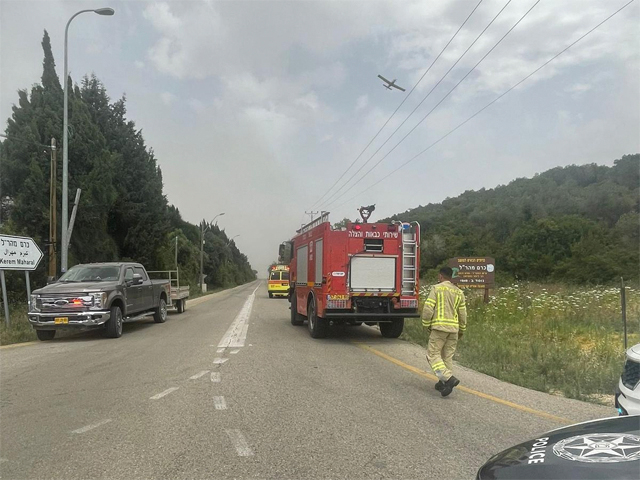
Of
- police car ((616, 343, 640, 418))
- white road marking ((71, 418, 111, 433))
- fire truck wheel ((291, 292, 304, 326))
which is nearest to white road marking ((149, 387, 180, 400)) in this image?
white road marking ((71, 418, 111, 433))

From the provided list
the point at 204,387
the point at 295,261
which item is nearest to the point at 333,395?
the point at 204,387

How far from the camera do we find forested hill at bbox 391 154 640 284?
4778cm

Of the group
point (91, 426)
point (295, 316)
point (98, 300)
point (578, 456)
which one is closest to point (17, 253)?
point (98, 300)

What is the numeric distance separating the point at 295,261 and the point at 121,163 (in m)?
21.0

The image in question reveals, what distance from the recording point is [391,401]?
668 centimetres

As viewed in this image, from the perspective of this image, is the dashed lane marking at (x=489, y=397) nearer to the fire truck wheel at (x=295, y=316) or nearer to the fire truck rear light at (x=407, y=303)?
the fire truck rear light at (x=407, y=303)

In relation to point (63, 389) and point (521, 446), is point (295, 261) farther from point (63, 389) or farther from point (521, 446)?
point (521, 446)

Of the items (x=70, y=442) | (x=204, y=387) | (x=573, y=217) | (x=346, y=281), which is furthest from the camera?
(x=573, y=217)

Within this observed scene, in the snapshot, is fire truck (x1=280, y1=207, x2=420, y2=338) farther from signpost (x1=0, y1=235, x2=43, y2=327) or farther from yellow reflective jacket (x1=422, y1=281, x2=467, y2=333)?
signpost (x1=0, y1=235, x2=43, y2=327)

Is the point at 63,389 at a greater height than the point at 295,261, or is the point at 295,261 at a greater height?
the point at 295,261

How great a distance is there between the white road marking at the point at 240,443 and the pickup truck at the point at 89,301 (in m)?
9.00

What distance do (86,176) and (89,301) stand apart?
49.5 ft

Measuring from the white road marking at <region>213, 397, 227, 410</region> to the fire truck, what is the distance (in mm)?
5667

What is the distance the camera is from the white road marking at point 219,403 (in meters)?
6.32
